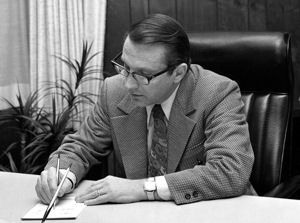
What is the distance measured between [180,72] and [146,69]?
0.15 m

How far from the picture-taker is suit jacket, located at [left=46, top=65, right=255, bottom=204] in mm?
1472

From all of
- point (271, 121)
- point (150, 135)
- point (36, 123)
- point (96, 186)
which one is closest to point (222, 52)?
point (271, 121)

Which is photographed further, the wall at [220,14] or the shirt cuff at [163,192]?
the wall at [220,14]

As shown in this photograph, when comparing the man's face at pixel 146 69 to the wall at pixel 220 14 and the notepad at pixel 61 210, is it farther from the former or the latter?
the wall at pixel 220 14

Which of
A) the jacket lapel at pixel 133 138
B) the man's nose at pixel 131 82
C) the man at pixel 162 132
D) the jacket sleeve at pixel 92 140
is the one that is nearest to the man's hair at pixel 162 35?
the man at pixel 162 132

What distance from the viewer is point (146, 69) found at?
159 centimetres

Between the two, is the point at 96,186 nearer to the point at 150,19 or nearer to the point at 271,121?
the point at 150,19

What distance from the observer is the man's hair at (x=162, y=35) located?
157cm

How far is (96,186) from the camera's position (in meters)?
1.47

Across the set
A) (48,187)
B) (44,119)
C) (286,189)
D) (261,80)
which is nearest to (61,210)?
(48,187)

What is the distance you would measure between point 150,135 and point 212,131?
277 millimetres

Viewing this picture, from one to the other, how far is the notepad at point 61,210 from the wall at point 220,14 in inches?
65.6

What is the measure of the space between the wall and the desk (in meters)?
1.48

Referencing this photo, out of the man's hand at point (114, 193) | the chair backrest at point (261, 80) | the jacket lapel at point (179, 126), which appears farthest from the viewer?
the chair backrest at point (261, 80)
